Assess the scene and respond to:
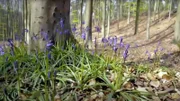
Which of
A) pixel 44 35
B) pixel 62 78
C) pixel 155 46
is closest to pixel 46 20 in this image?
pixel 44 35

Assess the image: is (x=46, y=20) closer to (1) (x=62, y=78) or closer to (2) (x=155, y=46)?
(1) (x=62, y=78)

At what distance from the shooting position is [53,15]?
310 cm

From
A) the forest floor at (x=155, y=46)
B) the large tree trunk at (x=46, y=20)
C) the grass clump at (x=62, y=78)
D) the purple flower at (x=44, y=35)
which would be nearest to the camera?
the grass clump at (x=62, y=78)

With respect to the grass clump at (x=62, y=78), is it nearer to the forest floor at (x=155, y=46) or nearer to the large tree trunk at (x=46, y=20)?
the large tree trunk at (x=46, y=20)

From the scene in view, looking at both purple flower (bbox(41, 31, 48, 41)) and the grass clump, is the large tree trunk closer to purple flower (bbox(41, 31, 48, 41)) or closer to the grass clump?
purple flower (bbox(41, 31, 48, 41))

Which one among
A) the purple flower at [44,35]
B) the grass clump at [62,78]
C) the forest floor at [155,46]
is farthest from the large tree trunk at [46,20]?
the forest floor at [155,46]

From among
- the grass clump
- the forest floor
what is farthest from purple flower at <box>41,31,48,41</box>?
the forest floor

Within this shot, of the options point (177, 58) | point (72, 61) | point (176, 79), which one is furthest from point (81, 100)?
point (177, 58)

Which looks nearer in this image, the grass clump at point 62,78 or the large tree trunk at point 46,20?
the grass clump at point 62,78

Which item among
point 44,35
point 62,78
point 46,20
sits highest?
point 46,20

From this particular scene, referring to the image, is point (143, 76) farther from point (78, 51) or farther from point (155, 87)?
point (78, 51)

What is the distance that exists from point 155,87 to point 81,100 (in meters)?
0.98

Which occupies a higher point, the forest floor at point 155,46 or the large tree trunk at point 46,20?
the large tree trunk at point 46,20

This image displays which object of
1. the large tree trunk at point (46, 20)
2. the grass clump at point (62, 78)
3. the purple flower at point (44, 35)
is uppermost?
the large tree trunk at point (46, 20)
